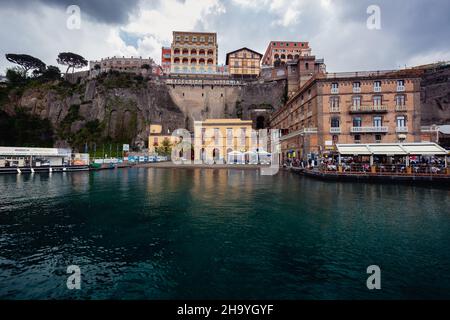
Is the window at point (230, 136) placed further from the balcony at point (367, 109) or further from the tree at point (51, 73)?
the tree at point (51, 73)

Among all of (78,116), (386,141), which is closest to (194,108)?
(78,116)

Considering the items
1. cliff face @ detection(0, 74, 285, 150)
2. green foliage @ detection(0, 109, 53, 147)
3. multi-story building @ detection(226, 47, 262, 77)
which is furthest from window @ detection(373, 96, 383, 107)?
green foliage @ detection(0, 109, 53, 147)

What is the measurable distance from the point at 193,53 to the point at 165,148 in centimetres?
5467

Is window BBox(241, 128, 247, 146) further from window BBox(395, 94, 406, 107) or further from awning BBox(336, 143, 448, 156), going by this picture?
window BBox(395, 94, 406, 107)

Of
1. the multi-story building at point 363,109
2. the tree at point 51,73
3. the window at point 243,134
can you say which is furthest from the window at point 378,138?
the tree at point 51,73

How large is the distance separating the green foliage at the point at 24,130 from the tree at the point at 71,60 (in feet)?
120

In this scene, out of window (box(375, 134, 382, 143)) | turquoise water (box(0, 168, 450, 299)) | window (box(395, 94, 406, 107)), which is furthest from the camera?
window (box(375, 134, 382, 143))

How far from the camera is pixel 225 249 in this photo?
8602mm

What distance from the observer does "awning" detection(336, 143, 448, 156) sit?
27.3 metres

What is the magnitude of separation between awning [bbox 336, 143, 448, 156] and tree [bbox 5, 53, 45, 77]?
12919 cm

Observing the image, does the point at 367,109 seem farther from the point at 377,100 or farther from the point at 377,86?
the point at 377,86

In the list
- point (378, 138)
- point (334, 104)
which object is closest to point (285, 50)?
point (334, 104)

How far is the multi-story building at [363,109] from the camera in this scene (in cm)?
3522

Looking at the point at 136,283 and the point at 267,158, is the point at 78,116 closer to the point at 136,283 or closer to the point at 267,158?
the point at 267,158
